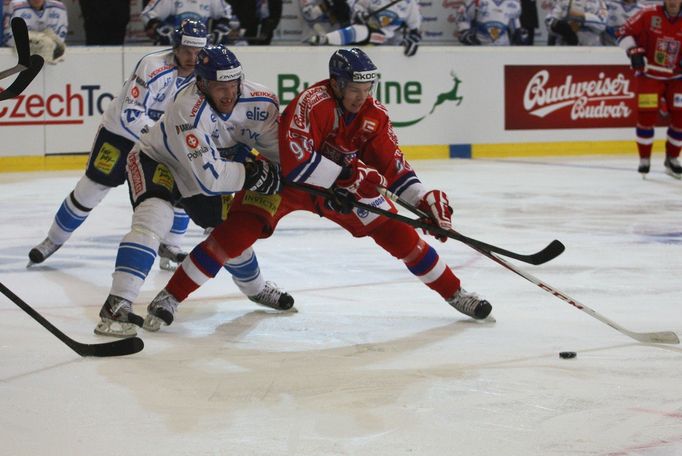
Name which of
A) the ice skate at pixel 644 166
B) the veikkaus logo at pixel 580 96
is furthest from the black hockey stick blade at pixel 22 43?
the veikkaus logo at pixel 580 96

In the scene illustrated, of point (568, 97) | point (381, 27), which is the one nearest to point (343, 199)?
point (381, 27)

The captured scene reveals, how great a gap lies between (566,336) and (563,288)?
0.91 metres

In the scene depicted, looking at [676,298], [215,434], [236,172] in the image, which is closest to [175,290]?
[236,172]

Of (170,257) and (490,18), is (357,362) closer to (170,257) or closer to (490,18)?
(170,257)

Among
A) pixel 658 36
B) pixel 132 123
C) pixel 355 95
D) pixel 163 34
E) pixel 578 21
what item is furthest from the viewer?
pixel 578 21

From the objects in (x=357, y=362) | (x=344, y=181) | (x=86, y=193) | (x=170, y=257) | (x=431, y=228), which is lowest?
(x=170, y=257)

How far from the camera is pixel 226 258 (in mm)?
3830

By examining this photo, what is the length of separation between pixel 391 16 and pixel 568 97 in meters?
1.91

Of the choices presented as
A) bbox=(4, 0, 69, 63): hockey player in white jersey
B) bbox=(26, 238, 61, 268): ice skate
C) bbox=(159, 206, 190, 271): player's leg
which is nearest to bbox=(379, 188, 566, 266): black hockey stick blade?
bbox=(159, 206, 190, 271): player's leg

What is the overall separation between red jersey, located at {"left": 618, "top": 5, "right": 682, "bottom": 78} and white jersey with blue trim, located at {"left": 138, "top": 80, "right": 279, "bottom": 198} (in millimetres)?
5435

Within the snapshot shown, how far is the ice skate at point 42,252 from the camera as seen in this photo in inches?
204

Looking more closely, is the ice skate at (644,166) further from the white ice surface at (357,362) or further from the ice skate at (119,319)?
the ice skate at (119,319)

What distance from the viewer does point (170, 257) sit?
17.1ft

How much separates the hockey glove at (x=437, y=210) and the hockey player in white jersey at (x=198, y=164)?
0.52m
